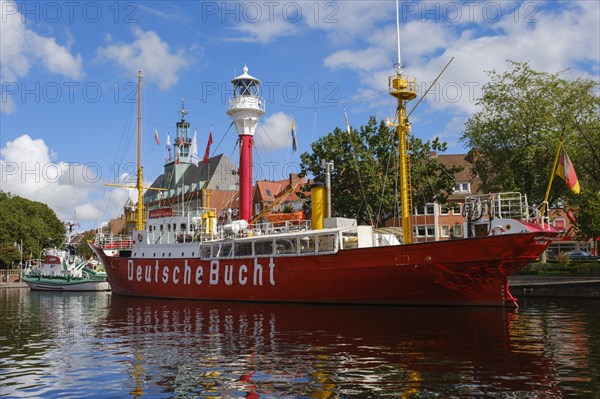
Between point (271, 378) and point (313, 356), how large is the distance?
2927mm

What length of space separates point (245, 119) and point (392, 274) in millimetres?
18988

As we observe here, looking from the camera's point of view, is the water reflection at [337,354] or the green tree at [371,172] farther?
the green tree at [371,172]

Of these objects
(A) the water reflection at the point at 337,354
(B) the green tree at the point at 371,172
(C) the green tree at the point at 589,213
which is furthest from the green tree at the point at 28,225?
(C) the green tree at the point at 589,213

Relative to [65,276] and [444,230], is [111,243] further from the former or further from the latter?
[444,230]

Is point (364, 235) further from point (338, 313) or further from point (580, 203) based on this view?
point (580, 203)

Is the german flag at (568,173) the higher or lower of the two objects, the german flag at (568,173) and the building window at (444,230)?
the higher

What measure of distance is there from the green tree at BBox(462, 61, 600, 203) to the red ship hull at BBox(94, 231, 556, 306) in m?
17.3

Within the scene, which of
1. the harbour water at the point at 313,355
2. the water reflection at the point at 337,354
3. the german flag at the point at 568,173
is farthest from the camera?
the german flag at the point at 568,173

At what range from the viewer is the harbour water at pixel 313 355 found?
13.2 m

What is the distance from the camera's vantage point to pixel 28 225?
299 ft

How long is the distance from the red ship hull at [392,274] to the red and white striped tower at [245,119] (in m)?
5.99

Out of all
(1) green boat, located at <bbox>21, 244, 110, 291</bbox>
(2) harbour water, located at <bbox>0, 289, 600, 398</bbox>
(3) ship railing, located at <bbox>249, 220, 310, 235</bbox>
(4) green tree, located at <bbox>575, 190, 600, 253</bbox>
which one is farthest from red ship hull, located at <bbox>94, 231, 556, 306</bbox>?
(1) green boat, located at <bbox>21, 244, 110, 291</bbox>

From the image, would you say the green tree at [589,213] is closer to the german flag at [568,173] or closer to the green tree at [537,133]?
the green tree at [537,133]

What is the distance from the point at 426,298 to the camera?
96.8 ft
